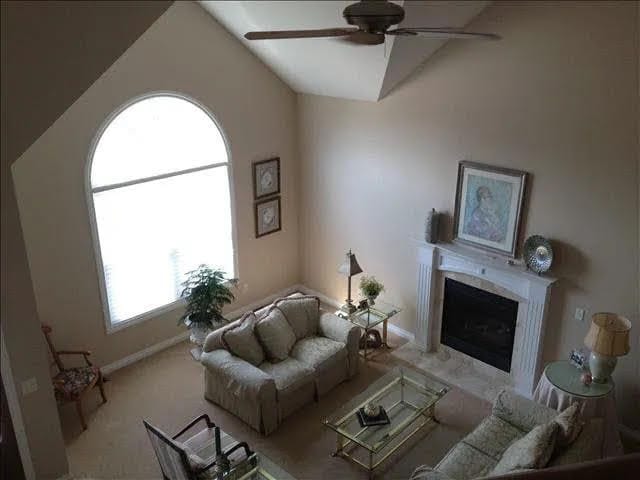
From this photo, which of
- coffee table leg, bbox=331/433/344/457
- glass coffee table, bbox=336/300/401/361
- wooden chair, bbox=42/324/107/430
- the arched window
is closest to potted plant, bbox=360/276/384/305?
glass coffee table, bbox=336/300/401/361

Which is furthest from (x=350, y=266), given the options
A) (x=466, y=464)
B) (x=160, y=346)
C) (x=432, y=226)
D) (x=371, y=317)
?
(x=466, y=464)

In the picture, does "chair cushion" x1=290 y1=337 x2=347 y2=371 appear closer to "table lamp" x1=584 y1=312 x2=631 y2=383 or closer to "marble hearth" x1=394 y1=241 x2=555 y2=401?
"marble hearth" x1=394 y1=241 x2=555 y2=401

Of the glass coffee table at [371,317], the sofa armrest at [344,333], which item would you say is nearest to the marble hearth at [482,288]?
the glass coffee table at [371,317]

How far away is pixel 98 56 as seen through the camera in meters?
3.37

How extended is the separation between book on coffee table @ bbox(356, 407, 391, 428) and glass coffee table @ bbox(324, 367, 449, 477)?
0.11 ft

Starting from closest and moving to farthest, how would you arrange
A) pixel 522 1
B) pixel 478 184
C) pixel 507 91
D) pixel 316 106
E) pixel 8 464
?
1. pixel 8 464
2. pixel 522 1
3. pixel 507 91
4. pixel 478 184
5. pixel 316 106

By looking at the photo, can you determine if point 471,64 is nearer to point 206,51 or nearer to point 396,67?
point 396,67

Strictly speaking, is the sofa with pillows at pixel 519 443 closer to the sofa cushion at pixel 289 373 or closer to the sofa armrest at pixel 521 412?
the sofa armrest at pixel 521 412

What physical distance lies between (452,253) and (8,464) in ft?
14.3

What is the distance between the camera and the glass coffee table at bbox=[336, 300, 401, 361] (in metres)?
6.66

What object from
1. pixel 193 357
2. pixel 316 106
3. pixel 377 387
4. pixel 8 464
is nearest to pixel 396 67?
pixel 316 106

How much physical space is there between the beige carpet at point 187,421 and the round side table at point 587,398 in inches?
34.1

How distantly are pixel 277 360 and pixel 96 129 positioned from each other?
2785mm

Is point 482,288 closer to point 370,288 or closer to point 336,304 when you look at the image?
point 370,288
